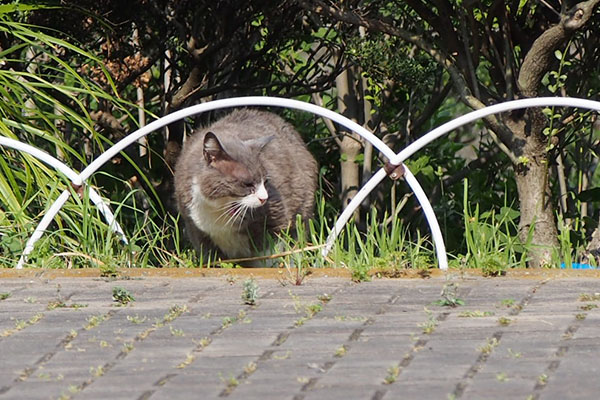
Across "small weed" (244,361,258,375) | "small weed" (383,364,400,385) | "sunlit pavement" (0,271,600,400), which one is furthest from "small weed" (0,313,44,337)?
"small weed" (383,364,400,385)

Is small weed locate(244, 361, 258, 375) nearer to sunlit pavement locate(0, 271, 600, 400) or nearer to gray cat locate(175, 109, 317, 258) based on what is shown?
sunlit pavement locate(0, 271, 600, 400)

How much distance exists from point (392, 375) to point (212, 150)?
2687 mm

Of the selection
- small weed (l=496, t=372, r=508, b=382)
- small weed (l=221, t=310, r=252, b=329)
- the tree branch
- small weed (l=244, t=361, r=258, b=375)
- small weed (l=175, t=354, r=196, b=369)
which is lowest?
small weed (l=496, t=372, r=508, b=382)

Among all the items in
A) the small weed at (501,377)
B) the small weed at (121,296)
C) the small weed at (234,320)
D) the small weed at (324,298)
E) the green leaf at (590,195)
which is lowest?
the small weed at (501,377)

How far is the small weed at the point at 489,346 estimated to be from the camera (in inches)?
142

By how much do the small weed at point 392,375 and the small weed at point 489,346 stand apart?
0.36 m

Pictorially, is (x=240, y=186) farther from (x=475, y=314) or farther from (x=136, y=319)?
(x=475, y=314)

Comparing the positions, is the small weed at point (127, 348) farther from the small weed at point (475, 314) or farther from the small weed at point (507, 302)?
the small weed at point (507, 302)

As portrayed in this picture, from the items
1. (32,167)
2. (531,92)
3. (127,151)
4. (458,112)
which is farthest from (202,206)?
(458,112)

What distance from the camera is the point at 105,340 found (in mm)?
3850

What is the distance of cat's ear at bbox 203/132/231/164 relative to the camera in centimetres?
569

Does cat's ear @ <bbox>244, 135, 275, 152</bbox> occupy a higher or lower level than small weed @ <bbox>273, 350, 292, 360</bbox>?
higher

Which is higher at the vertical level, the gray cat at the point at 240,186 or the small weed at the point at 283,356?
the gray cat at the point at 240,186

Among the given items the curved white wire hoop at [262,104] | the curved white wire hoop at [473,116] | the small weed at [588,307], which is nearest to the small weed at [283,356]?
the small weed at [588,307]
